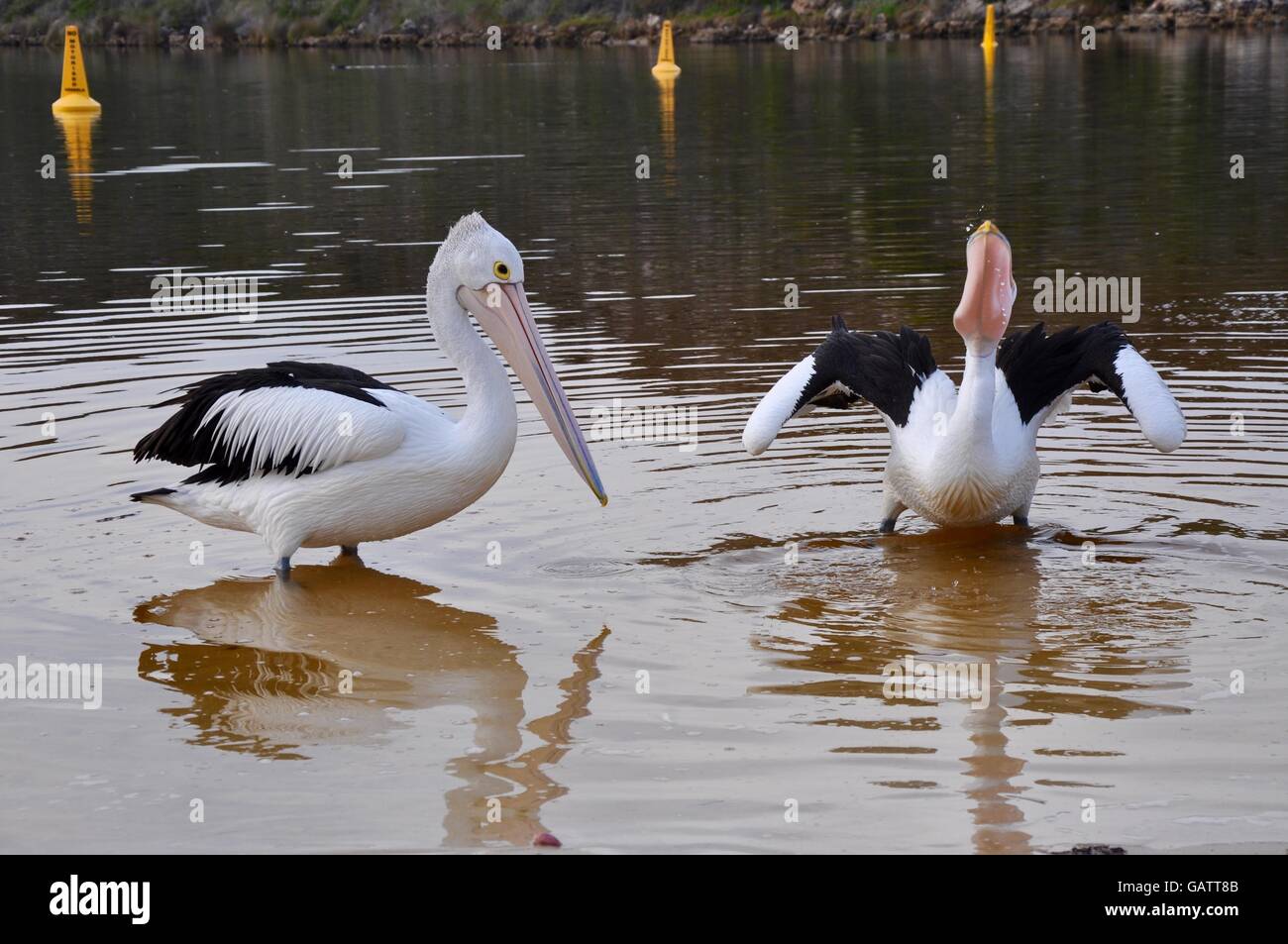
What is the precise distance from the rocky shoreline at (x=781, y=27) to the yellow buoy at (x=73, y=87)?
2707cm

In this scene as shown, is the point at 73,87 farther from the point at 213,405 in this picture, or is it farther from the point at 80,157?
the point at 213,405

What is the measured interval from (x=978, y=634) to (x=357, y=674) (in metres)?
2.05

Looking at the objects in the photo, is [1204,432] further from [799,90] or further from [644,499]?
A: [799,90]

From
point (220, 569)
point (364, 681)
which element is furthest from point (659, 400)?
point (364, 681)

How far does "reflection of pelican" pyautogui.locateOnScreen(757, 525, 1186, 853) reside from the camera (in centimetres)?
487

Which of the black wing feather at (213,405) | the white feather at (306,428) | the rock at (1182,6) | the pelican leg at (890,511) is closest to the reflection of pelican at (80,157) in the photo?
the black wing feather at (213,405)

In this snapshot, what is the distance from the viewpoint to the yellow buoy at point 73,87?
1239 inches

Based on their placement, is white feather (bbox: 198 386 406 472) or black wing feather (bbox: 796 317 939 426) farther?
black wing feather (bbox: 796 317 939 426)

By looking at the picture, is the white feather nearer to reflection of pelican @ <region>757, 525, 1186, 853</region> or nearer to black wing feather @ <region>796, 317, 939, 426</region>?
reflection of pelican @ <region>757, 525, 1186, 853</region>

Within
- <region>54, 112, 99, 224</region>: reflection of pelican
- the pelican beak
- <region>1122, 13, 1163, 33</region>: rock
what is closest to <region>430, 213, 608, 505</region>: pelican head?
the pelican beak

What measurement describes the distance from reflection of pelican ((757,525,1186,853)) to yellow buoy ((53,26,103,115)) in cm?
2691

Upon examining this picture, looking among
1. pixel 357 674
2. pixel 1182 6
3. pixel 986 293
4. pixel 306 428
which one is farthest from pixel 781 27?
pixel 357 674

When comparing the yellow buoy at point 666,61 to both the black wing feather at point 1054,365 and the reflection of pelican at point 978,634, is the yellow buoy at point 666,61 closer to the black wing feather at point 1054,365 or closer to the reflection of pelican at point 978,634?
the black wing feather at point 1054,365
